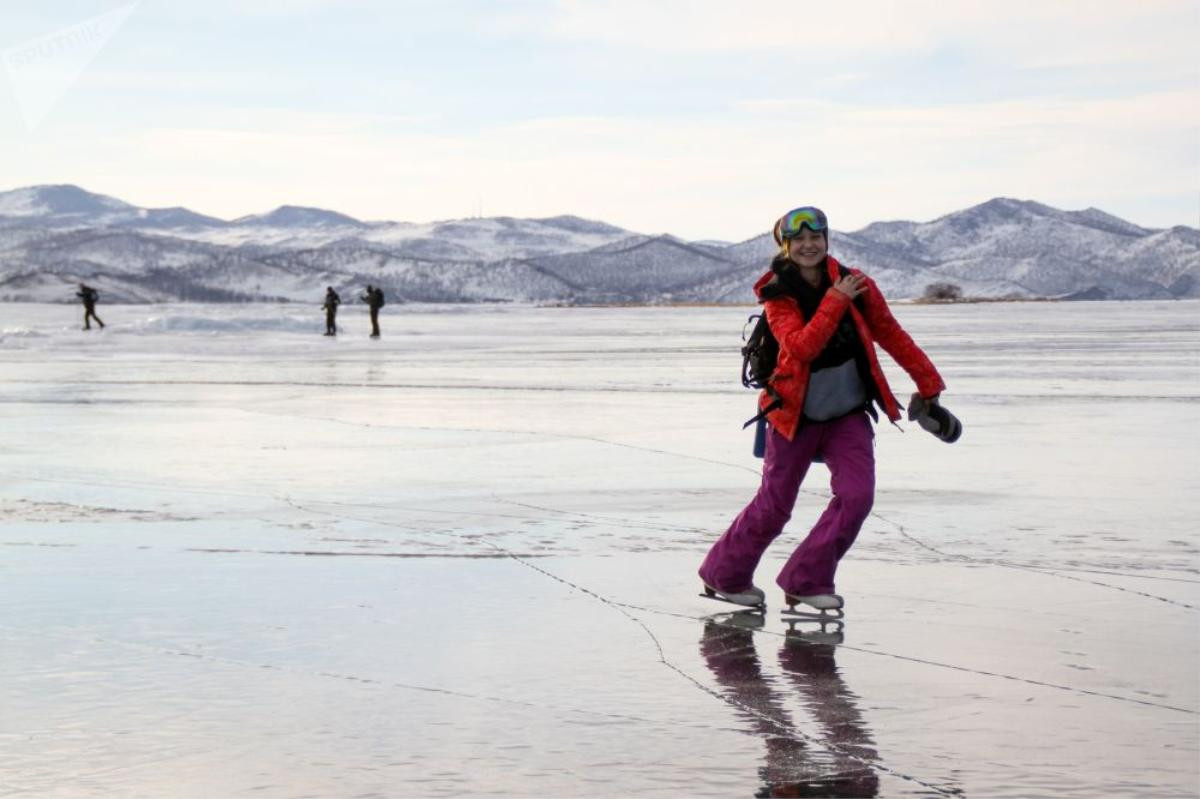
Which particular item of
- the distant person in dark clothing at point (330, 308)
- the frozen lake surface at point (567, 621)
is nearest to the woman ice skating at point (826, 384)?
the frozen lake surface at point (567, 621)

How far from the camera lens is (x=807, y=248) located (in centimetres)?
699

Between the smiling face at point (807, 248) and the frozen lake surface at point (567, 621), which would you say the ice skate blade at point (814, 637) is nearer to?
the frozen lake surface at point (567, 621)

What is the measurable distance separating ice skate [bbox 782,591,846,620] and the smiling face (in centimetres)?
125

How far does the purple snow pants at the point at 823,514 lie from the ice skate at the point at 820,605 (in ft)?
0.10

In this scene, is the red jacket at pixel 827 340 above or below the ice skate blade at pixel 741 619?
above

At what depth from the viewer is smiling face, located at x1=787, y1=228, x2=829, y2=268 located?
6984mm

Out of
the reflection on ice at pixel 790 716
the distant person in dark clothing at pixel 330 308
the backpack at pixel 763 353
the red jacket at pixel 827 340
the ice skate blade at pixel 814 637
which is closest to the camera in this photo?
the reflection on ice at pixel 790 716

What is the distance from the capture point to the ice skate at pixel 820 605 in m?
6.95

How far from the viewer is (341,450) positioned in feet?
46.8

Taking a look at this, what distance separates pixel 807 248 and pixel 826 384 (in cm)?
52

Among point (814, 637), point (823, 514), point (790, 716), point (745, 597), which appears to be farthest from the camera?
point (745, 597)

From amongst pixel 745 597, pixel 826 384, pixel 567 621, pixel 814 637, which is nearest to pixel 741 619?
pixel 745 597

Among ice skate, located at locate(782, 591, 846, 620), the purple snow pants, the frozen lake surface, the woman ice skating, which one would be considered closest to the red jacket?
the woman ice skating

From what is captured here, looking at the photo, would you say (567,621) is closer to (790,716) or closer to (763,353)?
(763,353)
